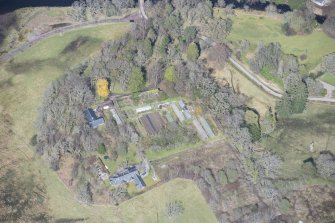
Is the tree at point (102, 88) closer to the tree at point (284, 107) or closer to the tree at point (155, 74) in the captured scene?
the tree at point (155, 74)

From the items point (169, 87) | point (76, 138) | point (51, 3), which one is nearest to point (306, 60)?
point (169, 87)

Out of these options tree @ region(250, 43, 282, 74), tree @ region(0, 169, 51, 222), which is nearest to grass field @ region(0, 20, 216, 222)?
tree @ region(0, 169, 51, 222)

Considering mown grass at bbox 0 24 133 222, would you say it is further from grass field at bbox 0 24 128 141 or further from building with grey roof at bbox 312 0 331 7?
building with grey roof at bbox 312 0 331 7

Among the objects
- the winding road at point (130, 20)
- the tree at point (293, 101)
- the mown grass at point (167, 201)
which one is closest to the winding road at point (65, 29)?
the winding road at point (130, 20)

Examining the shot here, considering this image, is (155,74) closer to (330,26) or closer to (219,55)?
(219,55)

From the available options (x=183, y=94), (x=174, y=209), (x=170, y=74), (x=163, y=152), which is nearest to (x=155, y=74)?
(x=170, y=74)
